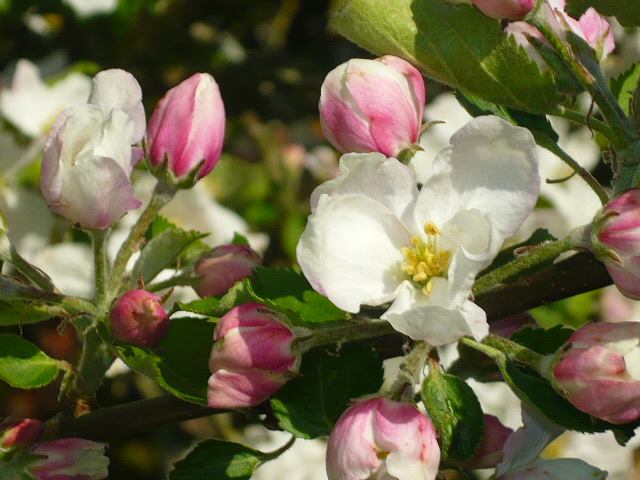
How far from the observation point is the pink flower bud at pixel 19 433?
36.8 inches

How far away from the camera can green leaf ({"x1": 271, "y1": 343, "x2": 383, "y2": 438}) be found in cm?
88

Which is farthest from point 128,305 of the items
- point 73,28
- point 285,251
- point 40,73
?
point 73,28

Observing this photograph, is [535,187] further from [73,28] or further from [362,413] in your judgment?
[73,28]

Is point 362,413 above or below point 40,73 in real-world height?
above

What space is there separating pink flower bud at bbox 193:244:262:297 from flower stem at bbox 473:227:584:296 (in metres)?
0.28

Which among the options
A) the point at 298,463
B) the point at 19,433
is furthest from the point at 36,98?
the point at 19,433

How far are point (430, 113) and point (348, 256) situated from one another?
4.39 ft

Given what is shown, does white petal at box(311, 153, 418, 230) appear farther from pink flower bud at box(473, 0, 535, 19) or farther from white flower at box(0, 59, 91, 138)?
white flower at box(0, 59, 91, 138)

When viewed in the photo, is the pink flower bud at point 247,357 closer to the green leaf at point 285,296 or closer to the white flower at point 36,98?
the green leaf at point 285,296

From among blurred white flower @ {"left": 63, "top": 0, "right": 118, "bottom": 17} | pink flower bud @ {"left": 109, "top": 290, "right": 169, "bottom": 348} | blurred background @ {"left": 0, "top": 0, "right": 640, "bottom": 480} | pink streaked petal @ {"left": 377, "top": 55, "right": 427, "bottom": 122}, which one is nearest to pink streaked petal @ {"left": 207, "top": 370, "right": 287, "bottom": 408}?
pink flower bud @ {"left": 109, "top": 290, "right": 169, "bottom": 348}

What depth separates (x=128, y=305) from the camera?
88 cm

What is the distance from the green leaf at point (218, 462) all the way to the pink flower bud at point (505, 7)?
1.71 feet

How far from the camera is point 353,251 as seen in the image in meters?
0.85

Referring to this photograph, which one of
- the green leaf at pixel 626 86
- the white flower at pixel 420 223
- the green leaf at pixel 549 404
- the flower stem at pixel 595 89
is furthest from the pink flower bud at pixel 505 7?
the green leaf at pixel 549 404
